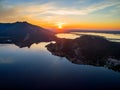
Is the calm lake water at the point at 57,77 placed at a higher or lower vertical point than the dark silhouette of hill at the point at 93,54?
lower

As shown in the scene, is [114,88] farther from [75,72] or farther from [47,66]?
[47,66]

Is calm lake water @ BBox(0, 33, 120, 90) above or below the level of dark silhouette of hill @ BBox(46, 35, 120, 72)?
below

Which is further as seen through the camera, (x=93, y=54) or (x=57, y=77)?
(x=93, y=54)

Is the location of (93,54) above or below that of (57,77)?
above

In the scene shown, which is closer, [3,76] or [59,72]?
[3,76]

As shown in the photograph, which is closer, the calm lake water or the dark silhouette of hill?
the calm lake water

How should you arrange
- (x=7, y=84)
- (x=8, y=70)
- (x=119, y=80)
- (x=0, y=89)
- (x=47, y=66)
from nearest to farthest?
(x=0, y=89) → (x=7, y=84) → (x=119, y=80) → (x=8, y=70) → (x=47, y=66)

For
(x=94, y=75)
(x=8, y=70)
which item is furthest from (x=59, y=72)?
(x=8, y=70)

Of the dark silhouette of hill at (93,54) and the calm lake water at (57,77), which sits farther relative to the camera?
the dark silhouette of hill at (93,54)

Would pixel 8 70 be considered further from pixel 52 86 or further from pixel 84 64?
pixel 84 64

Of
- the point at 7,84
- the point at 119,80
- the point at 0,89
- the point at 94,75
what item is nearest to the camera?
the point at 0,89
